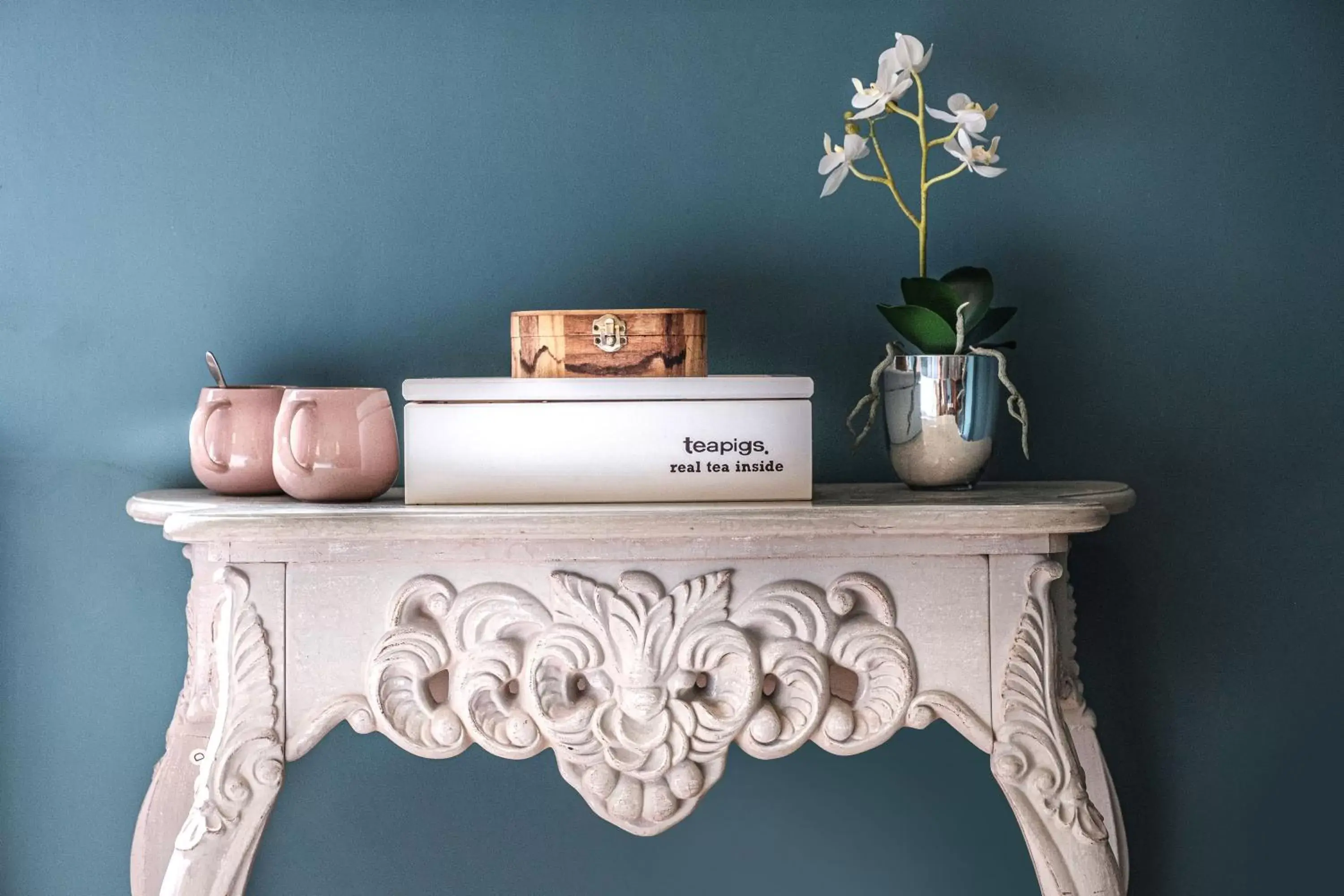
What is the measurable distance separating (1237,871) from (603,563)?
84cm

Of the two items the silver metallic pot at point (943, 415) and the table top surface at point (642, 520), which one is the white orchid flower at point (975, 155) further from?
the table top surface at point (642, 520)

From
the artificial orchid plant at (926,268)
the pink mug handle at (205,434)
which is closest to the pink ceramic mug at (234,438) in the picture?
the pink mug handle at (205,434)

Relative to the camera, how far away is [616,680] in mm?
888

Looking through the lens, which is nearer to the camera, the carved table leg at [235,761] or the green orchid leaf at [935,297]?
the carved table leg at [235,761]

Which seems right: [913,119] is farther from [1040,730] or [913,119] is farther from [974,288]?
[1040,730]

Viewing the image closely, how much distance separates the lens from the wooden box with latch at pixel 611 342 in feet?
3.16

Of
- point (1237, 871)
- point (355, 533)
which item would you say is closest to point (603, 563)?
point (355, 533)

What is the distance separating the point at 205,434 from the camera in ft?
3.35

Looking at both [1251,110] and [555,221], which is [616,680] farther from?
[1251,110]

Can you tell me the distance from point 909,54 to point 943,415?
348mm

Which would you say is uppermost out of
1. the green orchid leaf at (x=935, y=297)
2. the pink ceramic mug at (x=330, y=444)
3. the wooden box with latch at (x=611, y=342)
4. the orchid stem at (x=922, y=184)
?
the orchid stem at (x=922, y=184)

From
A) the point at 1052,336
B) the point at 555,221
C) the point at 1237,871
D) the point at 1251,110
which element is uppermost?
the point at 1251,110

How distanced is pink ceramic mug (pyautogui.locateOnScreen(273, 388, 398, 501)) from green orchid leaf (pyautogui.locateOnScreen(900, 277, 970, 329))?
1.64ft

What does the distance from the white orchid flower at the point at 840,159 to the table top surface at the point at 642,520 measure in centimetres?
35
